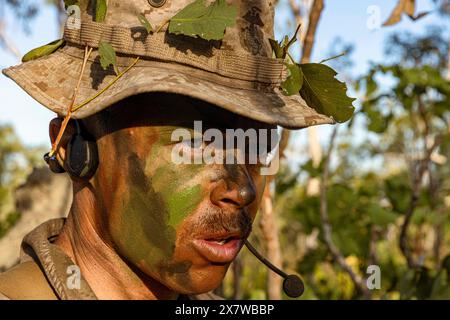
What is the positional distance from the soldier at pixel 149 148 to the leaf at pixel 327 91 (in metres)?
0.05

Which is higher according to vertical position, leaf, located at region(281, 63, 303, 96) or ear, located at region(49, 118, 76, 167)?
leaf, located at region(281, 63, 303, 96)

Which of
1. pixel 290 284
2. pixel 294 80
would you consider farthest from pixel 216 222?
pixel 294 80

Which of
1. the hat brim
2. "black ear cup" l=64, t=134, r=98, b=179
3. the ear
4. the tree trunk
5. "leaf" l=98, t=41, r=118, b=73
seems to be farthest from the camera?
the tree trunk

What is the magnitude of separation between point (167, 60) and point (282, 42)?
469mm

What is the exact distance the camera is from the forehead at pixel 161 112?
8.33 feet

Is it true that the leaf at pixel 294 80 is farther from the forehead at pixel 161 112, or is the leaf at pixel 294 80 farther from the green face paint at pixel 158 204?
the green face paint at pixel 158 204

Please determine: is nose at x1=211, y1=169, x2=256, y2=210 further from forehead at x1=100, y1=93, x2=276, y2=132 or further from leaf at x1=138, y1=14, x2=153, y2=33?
leaf at x1=138, y1=14, x2=153, y2=33

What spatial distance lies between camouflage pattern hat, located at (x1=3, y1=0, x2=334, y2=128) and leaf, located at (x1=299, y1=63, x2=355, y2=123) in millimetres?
40

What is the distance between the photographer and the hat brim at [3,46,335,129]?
2361mm

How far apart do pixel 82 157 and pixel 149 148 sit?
0.25 m

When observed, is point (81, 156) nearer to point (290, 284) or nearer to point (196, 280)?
point (196, 280)

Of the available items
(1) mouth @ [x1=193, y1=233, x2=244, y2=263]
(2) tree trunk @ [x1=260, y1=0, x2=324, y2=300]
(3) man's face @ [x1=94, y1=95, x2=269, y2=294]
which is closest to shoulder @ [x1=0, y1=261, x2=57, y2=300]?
(3) man's face @ [x1=94, y1=95, x2=269, y2=294]
